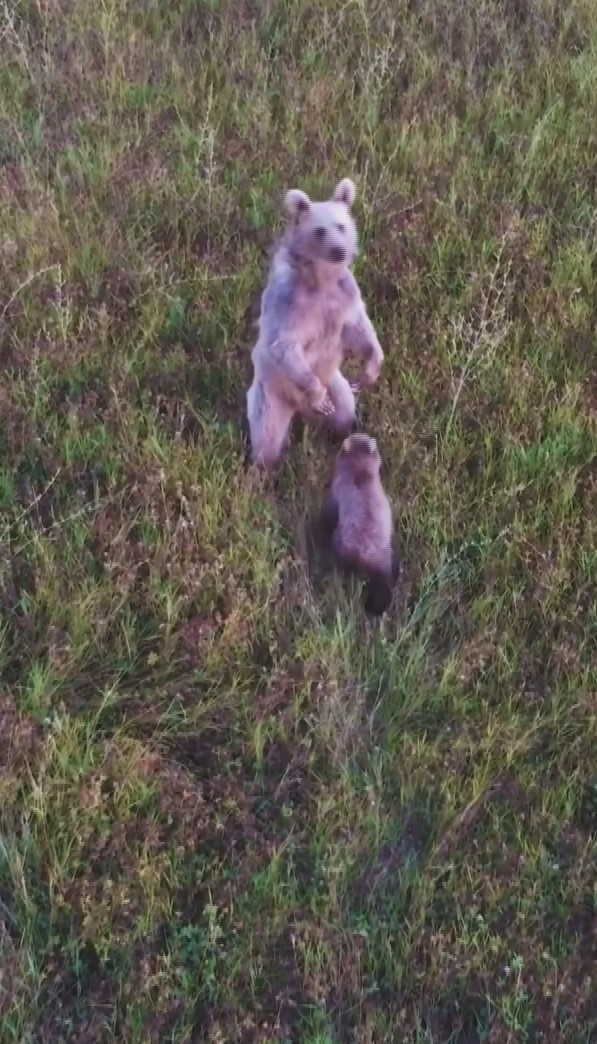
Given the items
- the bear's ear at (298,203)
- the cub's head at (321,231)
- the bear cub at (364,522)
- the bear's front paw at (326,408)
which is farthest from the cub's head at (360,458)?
the bear's ear at (298,203)

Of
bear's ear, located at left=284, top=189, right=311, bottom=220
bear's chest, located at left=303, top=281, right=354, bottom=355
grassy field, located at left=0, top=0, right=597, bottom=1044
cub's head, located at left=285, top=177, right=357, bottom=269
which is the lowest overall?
grassy field, located at left=0, top=0, right=597, bottom=1044

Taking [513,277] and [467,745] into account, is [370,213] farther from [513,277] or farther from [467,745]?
[467,745]

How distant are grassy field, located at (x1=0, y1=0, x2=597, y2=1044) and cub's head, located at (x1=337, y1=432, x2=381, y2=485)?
0.63ft

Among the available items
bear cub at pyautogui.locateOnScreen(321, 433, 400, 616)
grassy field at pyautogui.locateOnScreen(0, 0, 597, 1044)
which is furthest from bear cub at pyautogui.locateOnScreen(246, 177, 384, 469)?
bear cub at pyautogui.locateOnScreen(321, 433, 400, 616)

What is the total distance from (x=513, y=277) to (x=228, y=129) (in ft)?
5.53

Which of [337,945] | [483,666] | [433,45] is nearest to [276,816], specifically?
[337,945]

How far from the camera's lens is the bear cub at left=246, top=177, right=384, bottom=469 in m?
3.83

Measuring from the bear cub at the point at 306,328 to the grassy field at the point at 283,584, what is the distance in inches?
6.4

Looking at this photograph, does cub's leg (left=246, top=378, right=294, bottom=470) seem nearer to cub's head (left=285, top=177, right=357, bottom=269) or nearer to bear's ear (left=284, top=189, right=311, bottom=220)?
cub's head (left=285, top=177, right=357, bottom=269)

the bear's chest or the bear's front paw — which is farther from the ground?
the bear's chest

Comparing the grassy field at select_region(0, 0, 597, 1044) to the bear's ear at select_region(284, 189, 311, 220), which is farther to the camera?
the bear's ear at select_region(284, 189, 311, 220)

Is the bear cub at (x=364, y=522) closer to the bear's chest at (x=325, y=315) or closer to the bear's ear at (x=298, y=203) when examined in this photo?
the bear's chest at (x=325, y=315)

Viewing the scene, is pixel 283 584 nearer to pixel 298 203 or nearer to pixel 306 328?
pixel 306 328

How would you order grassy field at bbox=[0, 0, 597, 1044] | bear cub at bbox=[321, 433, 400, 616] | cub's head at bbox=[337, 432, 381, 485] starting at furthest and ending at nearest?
cub's head at bbox=[337, 432, 381, 485], bear cub at bbox=[321, 433, 400, 616], grassy field at bbox=[0, 0, 597, 1044]
